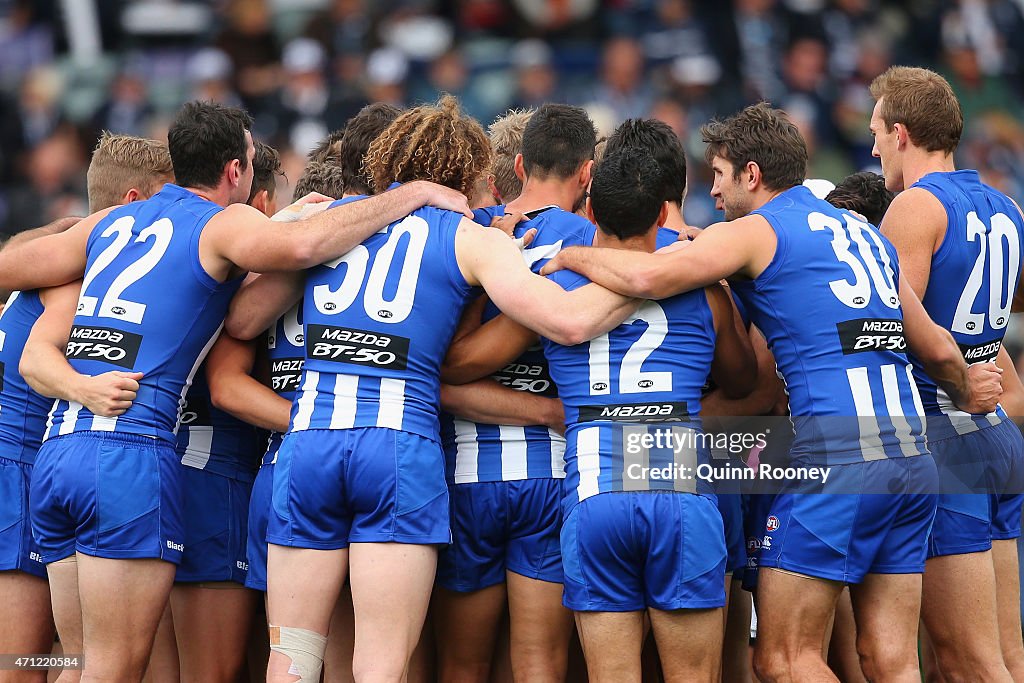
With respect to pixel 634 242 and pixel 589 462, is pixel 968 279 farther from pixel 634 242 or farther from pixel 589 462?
pixel 589 462

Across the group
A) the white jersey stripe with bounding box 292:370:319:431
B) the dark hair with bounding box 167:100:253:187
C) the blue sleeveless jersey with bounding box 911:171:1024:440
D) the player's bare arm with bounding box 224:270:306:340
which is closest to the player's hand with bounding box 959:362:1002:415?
the blue sleeveless jersey with bounding box 911:171:1024:440

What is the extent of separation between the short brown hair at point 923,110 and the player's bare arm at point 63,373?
3.73 metres

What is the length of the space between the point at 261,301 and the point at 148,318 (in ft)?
1.58

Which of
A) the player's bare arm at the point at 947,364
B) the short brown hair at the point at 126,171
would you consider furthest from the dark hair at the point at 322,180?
the player's bare arm at the point at 947,364

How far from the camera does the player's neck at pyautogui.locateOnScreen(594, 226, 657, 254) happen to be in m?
4.92

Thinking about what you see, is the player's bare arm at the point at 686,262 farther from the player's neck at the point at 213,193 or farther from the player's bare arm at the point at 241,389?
the player's neck at the point at 213,193

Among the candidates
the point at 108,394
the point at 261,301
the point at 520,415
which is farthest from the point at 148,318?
the point at 520,415

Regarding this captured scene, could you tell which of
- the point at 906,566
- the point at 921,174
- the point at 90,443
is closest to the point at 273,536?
the point at 90,443

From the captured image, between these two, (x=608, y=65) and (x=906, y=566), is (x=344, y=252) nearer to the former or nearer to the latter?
(x=906, y=566)

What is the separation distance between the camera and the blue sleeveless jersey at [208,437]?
552 cm

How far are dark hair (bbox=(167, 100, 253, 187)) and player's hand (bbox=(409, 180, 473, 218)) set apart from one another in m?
0.89

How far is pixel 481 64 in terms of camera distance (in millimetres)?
13492

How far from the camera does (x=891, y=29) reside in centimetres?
1441

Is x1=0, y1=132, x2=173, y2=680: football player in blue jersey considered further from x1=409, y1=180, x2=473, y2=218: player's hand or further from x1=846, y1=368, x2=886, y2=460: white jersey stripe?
x1=846, y1=368, x2=886, y2=460: white jersey stripe
